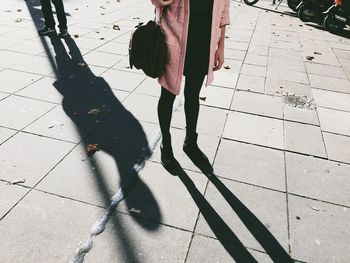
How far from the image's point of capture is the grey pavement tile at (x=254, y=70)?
6239 millimetres

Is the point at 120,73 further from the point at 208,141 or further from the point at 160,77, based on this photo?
the point at 160,77

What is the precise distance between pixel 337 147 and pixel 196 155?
180 cm

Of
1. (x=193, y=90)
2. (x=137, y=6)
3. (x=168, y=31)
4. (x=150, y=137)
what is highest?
(x=168, y=31)

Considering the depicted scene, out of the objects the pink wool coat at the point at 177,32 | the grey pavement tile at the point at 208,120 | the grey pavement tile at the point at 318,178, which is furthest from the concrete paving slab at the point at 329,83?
the pink wool coat at the point at 177,32

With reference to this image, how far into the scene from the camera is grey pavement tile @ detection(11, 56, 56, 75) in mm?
5535

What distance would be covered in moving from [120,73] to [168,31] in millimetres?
2981

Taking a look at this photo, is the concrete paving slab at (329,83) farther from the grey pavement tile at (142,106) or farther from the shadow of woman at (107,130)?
the shadow of woman at (107,130)

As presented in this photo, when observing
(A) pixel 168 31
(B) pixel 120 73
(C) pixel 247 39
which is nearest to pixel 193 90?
(A) pixel 168 31

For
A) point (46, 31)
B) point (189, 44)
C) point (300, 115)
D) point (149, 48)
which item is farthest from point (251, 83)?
point (46, 31)

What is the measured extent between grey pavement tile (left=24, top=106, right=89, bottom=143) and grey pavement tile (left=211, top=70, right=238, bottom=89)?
2.33m

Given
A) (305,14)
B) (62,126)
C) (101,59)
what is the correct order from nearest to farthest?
1. (62,126)
2. (101,59)
3. (305,14)

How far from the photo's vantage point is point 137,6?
36.4ft

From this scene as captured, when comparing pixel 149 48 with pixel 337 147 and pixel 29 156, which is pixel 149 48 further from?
pixel 337 147

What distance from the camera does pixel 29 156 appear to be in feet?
11.7
